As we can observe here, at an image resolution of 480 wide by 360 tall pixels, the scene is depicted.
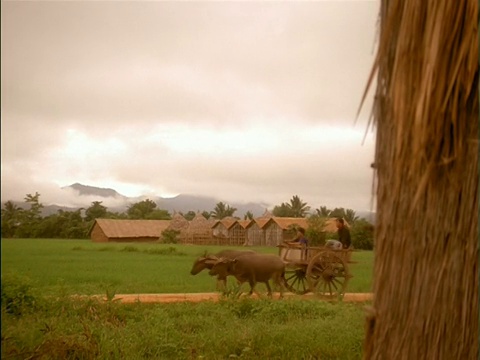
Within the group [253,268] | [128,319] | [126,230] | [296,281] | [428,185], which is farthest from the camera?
[296,281]

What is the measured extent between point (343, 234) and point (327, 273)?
561mm

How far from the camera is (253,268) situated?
3949mm

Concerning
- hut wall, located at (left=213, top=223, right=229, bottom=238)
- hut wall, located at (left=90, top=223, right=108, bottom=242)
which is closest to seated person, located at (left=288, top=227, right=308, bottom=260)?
hut wall, located at (left=213, top=223, right=229, bottom=238)

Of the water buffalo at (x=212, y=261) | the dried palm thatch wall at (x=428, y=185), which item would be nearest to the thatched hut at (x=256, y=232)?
the water buffalo at (x=212, y=261)

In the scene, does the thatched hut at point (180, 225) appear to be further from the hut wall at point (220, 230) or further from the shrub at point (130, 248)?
the shrub at point (130, 248)

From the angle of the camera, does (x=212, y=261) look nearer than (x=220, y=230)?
No

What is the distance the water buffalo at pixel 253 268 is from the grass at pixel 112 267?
0.12 m

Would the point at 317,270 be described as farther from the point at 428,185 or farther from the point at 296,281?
the point at 428,185

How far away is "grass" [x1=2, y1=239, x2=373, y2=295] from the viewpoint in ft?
8.84

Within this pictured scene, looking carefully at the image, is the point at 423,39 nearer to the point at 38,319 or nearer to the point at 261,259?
the point at 38,319

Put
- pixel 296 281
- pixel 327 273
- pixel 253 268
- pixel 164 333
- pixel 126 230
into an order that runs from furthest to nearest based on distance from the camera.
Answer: pixel 296 281 → pixel 327 273 → pixel 253 268 → pixel 126 230 → pixel 164 333

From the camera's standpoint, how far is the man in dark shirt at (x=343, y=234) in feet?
12.0

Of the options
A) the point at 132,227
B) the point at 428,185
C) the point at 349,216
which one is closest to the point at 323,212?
the point at 349,216

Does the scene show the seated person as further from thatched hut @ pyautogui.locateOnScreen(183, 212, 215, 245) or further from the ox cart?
thatched hut @ pyautogui.locateOnScreen(183, 212, 215, 245)
